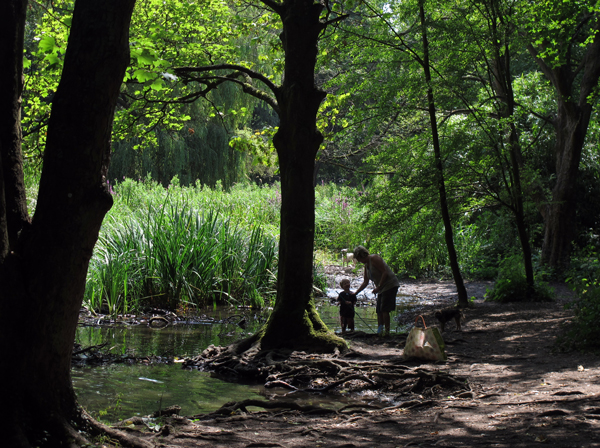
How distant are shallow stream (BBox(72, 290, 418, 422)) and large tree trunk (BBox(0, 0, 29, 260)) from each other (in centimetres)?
223

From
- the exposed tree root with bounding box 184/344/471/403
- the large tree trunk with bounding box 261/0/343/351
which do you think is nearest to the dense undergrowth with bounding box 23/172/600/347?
the large tree trunk with bounding box 261/0/343/351

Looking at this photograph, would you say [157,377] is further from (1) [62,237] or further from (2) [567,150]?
(2) [567,150]

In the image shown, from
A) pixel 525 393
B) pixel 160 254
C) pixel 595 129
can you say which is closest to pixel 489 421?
pixel 525 393

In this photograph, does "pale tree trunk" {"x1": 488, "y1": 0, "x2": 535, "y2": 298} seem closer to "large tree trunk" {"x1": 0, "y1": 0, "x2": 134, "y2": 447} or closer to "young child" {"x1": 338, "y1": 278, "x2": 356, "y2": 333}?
"young child" {"x1": 338, "y1": 278, "x2": 356, "y2": 333}

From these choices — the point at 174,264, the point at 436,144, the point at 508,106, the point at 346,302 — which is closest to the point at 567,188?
the point at 508,106

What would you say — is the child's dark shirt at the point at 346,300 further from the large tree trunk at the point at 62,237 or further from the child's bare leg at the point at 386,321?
the large tree trunk at the point at 62,237

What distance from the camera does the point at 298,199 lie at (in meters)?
8.15

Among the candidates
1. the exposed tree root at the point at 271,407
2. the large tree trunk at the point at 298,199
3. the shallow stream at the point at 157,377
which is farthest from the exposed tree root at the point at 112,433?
the large tree trunk at the point at 298,199

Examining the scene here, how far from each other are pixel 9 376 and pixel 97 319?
25.9ft

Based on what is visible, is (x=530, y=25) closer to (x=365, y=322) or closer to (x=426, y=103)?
(x=426, y=103)

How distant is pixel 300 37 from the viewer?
27.2ft

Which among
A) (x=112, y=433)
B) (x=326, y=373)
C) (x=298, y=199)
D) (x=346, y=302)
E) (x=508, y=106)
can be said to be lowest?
(x=326, y=373)

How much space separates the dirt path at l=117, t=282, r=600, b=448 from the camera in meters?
4.31

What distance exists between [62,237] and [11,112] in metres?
0.90
